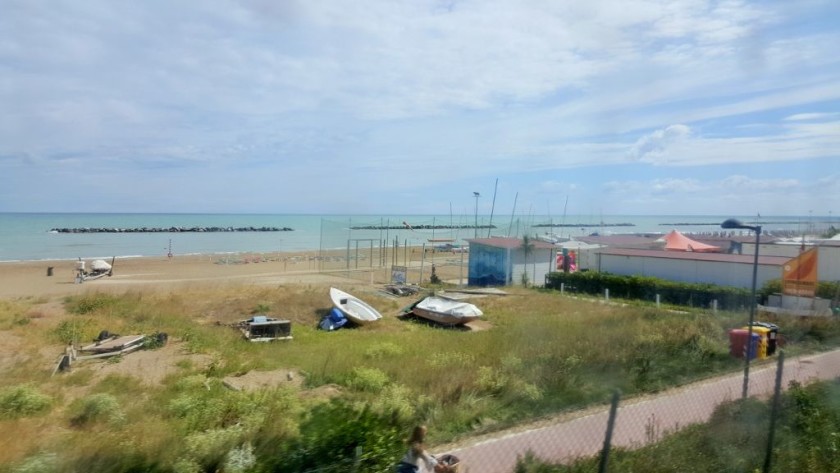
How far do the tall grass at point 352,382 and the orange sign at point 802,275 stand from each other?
2.24m

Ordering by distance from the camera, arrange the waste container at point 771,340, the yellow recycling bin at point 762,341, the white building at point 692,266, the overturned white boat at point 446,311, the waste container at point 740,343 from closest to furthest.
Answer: the waste container at point 740,343, the yellow recycling bin at point 762,341, the waste container at point 771,340, the overturned white boat at point 446,311, the white building at point 692,266

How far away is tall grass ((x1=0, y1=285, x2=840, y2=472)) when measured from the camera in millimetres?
4922

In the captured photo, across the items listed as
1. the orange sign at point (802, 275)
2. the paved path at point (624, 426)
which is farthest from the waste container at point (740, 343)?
the orange sign at point (802, 275)

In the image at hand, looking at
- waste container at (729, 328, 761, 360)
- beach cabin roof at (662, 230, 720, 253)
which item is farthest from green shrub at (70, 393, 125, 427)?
beach cabin roof at (662, 230, 720, 253)

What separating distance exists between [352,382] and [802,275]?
13432 millimetres

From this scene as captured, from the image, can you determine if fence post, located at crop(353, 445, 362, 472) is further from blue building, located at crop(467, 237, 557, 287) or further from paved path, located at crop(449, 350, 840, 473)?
blue building, located at crop(467, 237, 557, 287)

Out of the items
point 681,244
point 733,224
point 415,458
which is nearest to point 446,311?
point 733,224

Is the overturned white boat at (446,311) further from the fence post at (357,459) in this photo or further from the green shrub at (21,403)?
the fence post at (357,459)

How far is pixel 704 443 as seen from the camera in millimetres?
6484

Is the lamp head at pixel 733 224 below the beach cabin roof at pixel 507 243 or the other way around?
the other way around

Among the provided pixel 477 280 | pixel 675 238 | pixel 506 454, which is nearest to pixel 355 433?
pixel 506 454

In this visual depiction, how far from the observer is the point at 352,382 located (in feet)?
34.1

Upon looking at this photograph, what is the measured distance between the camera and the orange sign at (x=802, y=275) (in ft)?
54.3

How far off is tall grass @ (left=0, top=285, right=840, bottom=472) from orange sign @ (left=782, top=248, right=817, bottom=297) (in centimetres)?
224
